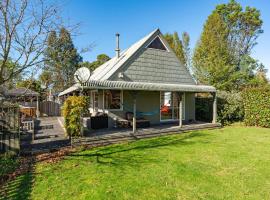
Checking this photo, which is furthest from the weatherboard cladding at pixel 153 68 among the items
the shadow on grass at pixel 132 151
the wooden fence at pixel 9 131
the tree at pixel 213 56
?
the tree at pixel 213 56

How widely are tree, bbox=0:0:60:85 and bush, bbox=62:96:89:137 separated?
7.36 ft

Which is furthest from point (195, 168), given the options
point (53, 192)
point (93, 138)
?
point (93, 138)

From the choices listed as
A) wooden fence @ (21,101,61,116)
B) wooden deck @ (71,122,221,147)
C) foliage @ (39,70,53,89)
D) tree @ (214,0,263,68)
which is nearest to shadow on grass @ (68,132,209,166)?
wooden deck @ (71,122,221,147)

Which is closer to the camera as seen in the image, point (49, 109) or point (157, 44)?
point (157, 44)

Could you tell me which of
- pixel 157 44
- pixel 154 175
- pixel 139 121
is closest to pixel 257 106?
pixel 157 44

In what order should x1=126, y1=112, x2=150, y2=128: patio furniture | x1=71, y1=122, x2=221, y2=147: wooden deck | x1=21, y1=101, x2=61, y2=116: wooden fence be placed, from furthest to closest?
x1=21, y1=101, x2=61, y2=116: wooden fence
x1=126, y1=112, x2=150, y2=128: patio furniture
x1=71, y1=122, x2=221, y2=147: wooden deck

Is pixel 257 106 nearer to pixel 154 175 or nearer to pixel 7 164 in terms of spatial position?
pixel 154 175

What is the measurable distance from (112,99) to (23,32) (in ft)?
19.2

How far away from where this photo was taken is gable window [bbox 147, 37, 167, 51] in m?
12.8

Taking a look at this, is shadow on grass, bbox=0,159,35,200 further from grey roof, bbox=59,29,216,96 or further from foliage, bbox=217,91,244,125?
Answer: foliage, bbox=217,91,244,125

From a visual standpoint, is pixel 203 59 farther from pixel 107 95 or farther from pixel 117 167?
pixel 117 167

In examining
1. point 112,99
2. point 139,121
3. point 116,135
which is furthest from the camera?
point 112,99

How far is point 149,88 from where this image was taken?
9.81 metres

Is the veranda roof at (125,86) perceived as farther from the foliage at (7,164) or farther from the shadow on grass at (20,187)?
the shadow on grass at (20,187)
